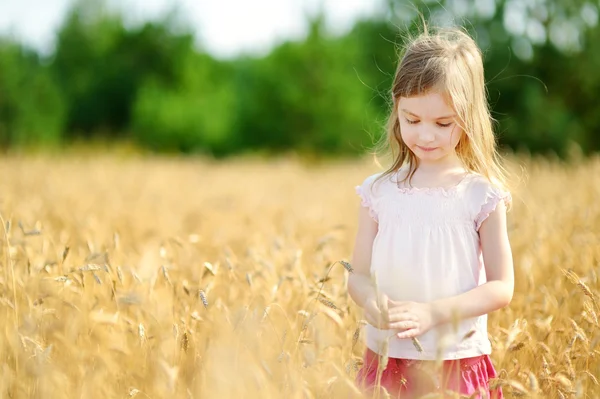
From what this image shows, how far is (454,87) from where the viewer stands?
170 cm

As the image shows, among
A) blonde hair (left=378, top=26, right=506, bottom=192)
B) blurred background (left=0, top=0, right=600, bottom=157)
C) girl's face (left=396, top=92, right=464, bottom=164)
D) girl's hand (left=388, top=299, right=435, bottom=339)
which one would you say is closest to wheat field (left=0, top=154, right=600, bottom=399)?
girl's hand (left=388, top=299, right=435, bottom=339)

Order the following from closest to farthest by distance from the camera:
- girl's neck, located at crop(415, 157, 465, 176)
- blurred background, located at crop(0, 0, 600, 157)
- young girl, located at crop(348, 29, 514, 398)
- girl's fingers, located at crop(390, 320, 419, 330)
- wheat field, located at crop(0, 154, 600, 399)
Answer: wheat field, located at crop(0, 154, 600, 399) → girl's fingers, located at crop(390, 320, 419, 330) → young girl, located at crop(348, 29, 514, 398) → girl's neck, located at crop(415, 157, 465, 176) → blurred background, located at crop(0, 0, 600, 157)

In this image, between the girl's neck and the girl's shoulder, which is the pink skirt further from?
the girl's neck

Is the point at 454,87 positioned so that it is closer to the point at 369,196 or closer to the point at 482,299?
the point at 369,196

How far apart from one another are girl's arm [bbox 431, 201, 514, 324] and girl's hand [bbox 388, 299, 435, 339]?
0.02 meters

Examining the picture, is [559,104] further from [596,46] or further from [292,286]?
[292,286]

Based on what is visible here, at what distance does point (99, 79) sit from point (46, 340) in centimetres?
2640

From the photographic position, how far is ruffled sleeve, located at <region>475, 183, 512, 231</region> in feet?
5.62

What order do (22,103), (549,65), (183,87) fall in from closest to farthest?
(22,103)
(549,65)
(183,87)

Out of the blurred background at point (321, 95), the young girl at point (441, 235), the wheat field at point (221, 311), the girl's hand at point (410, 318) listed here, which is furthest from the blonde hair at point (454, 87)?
the blurred background at point (321, 95)

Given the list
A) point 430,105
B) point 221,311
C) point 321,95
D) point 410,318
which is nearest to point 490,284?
point 410,318

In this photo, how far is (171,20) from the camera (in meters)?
25.5

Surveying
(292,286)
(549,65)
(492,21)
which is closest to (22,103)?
(492,21)

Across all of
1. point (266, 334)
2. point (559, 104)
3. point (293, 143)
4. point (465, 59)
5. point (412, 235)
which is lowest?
point (293, 143)
